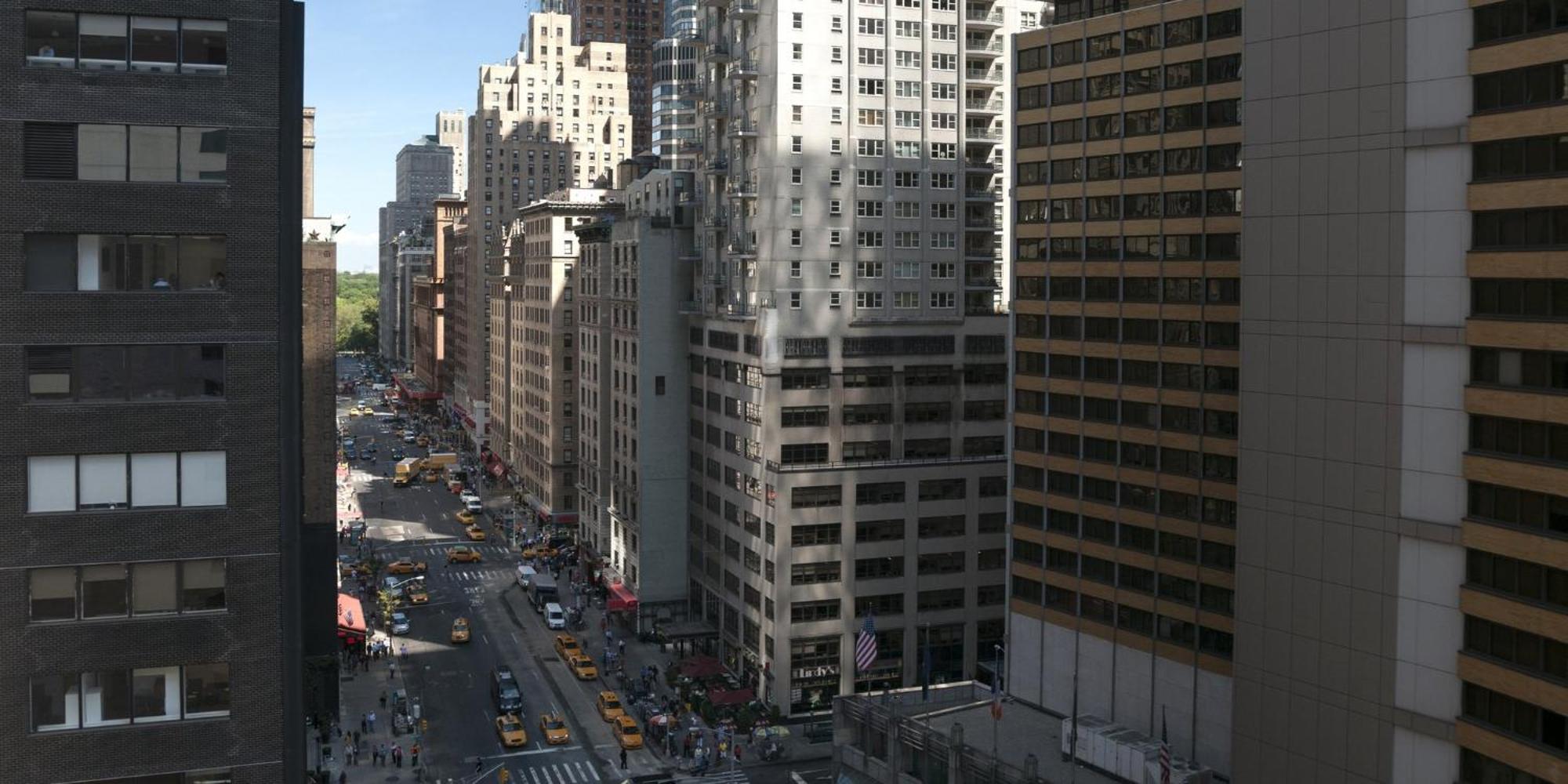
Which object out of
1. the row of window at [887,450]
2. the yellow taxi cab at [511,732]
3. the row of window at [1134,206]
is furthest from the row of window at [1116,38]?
the yellow taxi cab at [511,732]

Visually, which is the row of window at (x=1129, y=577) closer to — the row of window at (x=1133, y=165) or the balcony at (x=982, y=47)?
the row of window at (x=1133, y=165)

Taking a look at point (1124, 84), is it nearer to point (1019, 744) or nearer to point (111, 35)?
point (1019, 744)

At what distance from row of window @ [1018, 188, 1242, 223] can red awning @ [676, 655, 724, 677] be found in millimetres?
43747

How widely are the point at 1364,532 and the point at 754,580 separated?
2235 inches

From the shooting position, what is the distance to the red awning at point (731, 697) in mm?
97375

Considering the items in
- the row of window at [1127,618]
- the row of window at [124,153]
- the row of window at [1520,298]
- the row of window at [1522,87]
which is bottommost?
the row of window at [1127,618]

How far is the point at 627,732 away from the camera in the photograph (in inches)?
3573

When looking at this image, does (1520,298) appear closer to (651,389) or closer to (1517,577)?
(1517,577)

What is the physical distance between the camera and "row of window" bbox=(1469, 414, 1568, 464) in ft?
145

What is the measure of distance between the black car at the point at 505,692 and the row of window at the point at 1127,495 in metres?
40.3

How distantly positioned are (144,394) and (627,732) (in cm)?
6341

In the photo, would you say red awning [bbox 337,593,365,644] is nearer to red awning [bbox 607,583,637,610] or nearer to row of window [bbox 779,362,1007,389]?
red awning [bbox 607,583,637,610]

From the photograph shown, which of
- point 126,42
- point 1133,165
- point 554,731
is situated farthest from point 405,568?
point 126,42

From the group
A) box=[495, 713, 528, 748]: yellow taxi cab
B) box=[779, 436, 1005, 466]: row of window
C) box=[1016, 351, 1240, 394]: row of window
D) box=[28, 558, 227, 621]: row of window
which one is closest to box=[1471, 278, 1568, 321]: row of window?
box=[1016, 351, 1240, 394]: row of window
